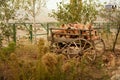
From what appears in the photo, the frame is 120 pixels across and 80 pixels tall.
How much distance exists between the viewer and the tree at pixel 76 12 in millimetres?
18188

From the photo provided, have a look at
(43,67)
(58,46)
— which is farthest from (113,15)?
(43,67)

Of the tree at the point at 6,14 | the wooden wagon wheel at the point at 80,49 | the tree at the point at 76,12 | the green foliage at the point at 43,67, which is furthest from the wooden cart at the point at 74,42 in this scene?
the tree at the point at 76,12

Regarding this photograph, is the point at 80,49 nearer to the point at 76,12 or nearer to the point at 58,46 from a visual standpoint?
the point at 58,46

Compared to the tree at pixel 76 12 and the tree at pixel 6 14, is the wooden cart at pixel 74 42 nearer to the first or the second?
the tree at pixel 6 14

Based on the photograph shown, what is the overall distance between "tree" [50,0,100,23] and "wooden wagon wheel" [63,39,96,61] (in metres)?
7.51

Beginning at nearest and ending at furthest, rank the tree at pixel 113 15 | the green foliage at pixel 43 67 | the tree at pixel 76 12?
the green foliage at pixel 43 67, the tree at pixel 113 15, the tree at pixel 76 12

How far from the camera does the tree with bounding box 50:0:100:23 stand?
1819 centimetres

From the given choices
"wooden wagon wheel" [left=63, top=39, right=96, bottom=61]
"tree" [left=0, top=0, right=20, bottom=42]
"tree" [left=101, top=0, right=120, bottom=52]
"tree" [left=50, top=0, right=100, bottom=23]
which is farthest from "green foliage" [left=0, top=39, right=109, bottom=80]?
Result: "tree" [left=50, top=0, right=100, bottom=23]

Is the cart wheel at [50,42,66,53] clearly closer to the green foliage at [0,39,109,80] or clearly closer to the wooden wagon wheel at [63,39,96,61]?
the wooden wagon wheel at [63,39,96,61]

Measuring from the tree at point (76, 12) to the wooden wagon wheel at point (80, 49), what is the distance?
7515 millimetres

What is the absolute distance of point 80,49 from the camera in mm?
10258

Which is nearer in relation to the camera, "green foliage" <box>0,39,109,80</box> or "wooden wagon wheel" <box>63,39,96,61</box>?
"green foliage" <box>0,39,109,80</box>

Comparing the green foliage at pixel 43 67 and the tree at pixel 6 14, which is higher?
the tree at pixel 6 14

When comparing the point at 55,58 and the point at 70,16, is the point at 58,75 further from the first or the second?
the point at 70,16
